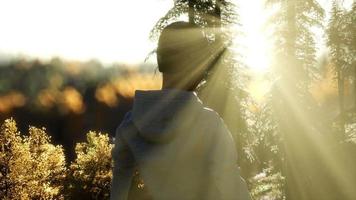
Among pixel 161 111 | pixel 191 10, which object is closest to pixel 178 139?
pixel 161 111

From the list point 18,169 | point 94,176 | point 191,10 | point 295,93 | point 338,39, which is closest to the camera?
point 191,10

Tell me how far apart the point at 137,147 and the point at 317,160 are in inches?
1016

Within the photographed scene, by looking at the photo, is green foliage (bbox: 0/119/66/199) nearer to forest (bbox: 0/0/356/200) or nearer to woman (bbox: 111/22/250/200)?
forest (bbox: 0/0/356/200)

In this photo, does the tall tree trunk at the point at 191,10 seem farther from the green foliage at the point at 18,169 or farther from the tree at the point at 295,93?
the green foliage at the point at 18,169

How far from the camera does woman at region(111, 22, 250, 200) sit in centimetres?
183

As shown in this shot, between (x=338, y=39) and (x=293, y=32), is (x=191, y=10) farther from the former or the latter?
(x=338, y=39)

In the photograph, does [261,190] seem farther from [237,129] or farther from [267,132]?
[237,129]

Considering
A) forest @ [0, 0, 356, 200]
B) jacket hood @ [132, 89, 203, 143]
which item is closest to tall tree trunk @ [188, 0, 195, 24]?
forest @ [0, 0, 356, 200]

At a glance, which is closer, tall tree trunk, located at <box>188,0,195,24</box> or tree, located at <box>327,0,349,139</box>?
tall tree trunk, located at <box>188,0,195,24</box>

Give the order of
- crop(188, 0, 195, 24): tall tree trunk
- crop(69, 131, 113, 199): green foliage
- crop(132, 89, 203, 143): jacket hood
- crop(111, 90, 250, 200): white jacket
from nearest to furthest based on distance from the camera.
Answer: crop(111, 90, 250, 200): white jacket
crop(132, 89, 203, 143): jacket hood
crop(188, 0, 195, 24): tall tree trunk
crop(69, 131, 113, 199): green foliage

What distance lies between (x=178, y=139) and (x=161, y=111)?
151mm

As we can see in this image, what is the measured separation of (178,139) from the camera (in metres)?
1.99

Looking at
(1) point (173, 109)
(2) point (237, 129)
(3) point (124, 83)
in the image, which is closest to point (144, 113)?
(1) point (173, 109)

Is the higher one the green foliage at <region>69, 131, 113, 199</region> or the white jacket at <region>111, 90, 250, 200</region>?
the white jacket at <region>111, 90, 250, 200</region>
